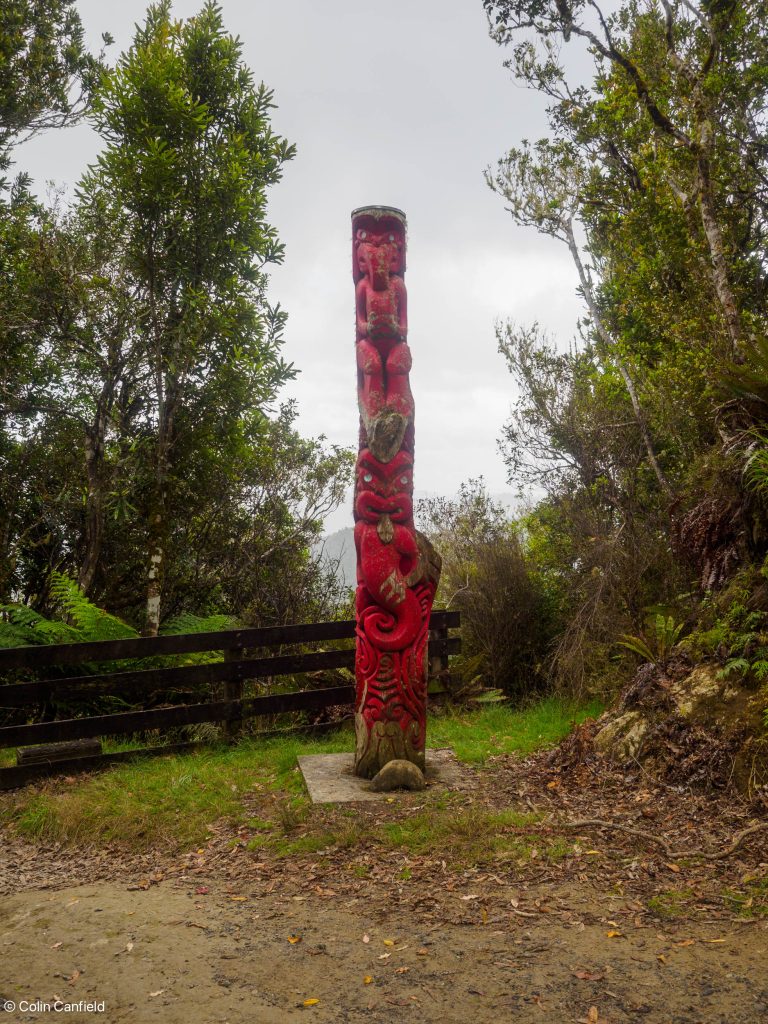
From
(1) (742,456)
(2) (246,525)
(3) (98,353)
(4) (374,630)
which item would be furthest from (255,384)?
(1) (742,456)

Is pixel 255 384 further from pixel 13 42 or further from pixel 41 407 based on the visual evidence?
pixel 13 42

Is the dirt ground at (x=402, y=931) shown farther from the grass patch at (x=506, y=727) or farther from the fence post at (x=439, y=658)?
the fence post at (x=439, y=658)

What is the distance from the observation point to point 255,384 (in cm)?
984

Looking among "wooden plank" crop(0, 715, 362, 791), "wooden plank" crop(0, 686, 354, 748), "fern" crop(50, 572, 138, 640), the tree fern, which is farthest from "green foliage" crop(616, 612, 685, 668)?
the tree fern

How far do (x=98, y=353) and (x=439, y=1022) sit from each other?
28.9 ft

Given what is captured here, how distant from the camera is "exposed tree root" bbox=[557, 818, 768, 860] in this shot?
13.9ft

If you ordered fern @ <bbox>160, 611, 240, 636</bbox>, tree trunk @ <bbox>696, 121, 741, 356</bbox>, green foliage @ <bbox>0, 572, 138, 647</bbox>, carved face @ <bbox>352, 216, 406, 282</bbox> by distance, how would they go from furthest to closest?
fern @ <bbox>160, 611, 240, 636</bbox> → tree trunk @ <bbox>696, 121, 741, 356</bbox> → green foliage @ <bbox>0, 572, 138, 647</bbox> → carved face @ <bbox>352, 216, 406, 282</bbox>

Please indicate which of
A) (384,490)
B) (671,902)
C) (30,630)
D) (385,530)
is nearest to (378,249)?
(384,490)

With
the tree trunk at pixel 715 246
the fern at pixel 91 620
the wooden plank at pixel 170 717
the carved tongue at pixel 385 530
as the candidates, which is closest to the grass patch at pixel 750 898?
the carved tongue at pixel 385 530

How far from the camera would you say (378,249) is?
6.44m

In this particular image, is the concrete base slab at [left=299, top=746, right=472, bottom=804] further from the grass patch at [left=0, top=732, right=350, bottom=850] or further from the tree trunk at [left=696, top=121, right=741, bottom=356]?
the tree trunk at [left=696, top=121, right=741, bottom=356]

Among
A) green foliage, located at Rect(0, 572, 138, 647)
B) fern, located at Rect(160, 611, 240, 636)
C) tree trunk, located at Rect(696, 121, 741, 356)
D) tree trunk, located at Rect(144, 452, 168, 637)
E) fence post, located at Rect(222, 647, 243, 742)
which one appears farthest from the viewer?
tree trunk, located at Rect(144, 452, 168, 637)

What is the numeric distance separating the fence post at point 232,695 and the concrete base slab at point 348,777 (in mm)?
1004

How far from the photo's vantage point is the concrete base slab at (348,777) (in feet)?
18.1
